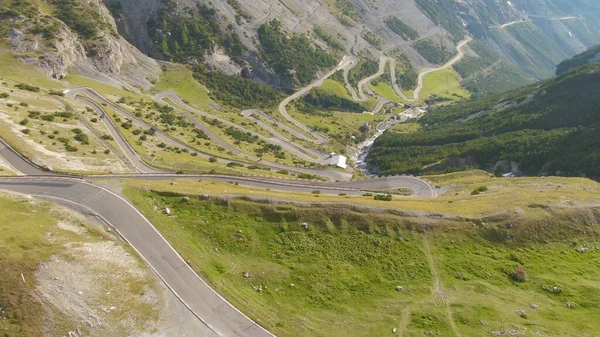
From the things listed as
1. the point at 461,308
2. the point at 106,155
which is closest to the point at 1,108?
the point at 106,155

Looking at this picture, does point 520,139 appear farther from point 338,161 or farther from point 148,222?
point 148,222

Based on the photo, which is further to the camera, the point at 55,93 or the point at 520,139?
the point at 520,139

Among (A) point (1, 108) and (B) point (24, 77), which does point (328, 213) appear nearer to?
(A) point (1, 108)

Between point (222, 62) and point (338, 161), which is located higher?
point (222, 62)

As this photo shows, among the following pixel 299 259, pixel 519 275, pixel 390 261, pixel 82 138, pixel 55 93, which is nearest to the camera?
pixel 299 259

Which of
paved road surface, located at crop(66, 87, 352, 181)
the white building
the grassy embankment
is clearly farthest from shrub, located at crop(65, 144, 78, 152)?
the white building

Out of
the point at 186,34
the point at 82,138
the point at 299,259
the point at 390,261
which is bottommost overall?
the point at 299,259

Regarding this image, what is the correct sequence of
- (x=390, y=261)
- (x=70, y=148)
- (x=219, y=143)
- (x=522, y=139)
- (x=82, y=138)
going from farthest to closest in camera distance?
(x=219, y=143), (x=522, y=139), (x=82, y=138), (x=70, y=148), (x=390, y=261)

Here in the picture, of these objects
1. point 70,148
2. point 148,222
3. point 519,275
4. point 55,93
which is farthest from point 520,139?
point 55,93
